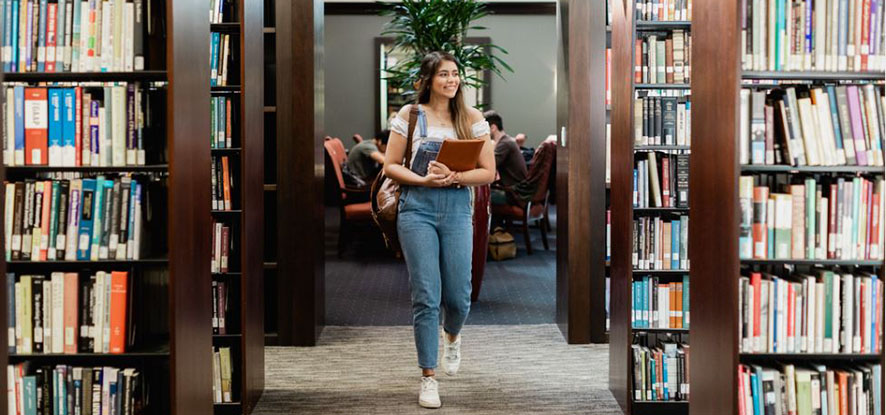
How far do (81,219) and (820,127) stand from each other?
2066 millimetres

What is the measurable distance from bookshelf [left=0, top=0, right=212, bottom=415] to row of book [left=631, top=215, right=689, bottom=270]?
2056 millimetres

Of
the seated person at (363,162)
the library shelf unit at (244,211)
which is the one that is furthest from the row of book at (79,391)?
the seated person at (363,162)

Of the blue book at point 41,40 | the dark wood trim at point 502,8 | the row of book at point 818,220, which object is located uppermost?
the dark wood trim at point 502,8

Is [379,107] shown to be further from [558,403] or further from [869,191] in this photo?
[869,191]

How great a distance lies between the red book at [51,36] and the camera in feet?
8.68

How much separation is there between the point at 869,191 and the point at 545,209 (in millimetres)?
7007

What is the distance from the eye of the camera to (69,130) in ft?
8.73

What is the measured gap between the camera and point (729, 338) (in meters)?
2.57

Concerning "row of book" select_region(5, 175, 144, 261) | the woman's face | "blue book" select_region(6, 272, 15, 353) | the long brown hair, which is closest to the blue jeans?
the long brown hair

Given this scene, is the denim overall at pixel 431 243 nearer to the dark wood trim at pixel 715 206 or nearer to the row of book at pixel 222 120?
the row of book at pixel 222 120

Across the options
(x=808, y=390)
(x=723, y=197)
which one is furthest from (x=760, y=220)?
(x=808, y=390)

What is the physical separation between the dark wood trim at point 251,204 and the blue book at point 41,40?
1268mm

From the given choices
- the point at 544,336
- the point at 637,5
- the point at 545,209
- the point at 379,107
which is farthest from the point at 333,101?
the point at 637,5

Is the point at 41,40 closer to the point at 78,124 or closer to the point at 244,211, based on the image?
the point at 78,124
